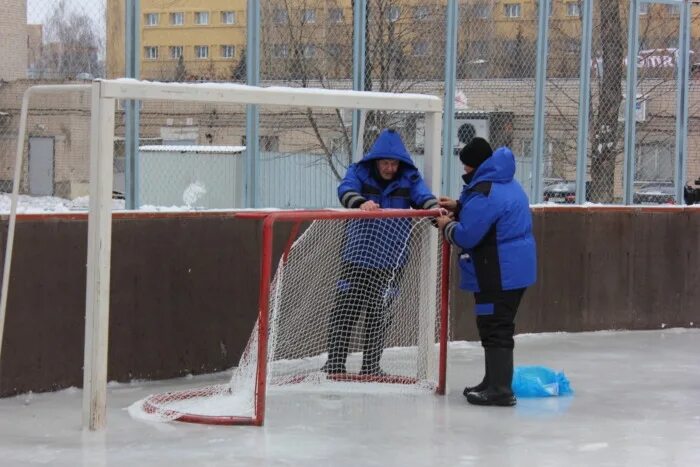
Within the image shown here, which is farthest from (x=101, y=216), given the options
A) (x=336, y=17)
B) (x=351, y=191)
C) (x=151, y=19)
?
(x=336, y=17)

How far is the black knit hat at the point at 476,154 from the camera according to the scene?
25.8 feet

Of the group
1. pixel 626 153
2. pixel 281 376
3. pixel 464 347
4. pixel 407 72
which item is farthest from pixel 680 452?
pixel 626 153

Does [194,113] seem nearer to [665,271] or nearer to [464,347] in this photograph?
[464,347]

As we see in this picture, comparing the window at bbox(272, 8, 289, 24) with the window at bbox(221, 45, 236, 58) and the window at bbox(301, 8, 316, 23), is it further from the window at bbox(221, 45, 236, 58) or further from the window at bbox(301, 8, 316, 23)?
the window at bbox(221, 45, 236, 58)

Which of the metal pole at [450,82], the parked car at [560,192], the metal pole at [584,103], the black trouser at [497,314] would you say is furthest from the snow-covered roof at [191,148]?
the metal pole at [584,103]

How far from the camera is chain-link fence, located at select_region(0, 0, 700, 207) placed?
27.5 feet

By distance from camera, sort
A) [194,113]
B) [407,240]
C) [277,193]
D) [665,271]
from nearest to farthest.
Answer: [407,240] < [194,113] < [277,193] < [665,271]

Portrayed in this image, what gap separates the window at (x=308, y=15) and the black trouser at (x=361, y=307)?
2.60 m

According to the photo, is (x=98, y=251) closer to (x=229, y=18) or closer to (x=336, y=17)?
(x=229, y=18)

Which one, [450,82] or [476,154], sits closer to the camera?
[476,154]

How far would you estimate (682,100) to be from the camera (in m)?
12.5

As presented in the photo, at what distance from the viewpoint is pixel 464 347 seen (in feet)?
34.4

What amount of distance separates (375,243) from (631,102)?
190 inches

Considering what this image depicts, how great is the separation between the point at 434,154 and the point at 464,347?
2.63 metres
